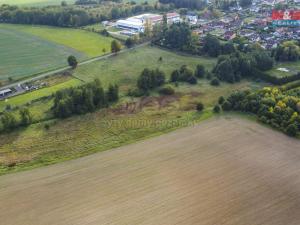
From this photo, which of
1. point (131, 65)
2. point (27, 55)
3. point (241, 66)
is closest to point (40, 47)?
point (27, 55)

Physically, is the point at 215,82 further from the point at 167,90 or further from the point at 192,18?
the point at 192,18

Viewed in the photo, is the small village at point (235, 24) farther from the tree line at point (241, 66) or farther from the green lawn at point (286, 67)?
the tree line at point (241, 66)

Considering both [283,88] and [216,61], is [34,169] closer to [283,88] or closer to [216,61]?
[283,88]

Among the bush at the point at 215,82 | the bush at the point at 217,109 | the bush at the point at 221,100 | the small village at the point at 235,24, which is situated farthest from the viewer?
the small village at the point at 235,24

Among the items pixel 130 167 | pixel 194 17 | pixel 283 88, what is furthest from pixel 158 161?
pixel 194 17

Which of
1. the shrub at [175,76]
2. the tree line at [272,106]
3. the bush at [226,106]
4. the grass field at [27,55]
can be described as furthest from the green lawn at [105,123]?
the grass field at [27,55]

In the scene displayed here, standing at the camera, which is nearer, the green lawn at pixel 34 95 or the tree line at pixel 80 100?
the tree line at pixel 80 100

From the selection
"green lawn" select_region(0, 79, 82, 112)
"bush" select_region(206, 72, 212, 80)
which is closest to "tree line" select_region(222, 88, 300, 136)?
"bush" select_region(206, 72, 212, 80)
